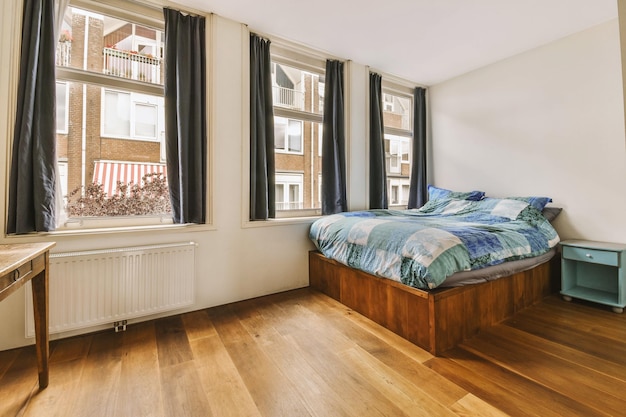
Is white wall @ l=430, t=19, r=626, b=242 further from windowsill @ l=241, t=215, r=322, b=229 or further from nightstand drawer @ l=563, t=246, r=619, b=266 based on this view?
windowsill @ l=241, t=215, r=322, b=229

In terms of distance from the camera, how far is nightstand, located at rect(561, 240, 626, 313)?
7.31 feet

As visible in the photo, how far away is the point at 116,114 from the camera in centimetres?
218

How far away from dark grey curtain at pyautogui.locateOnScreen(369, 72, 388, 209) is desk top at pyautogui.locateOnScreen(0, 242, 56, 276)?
2932 mm

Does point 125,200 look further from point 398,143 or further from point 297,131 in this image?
point 398,143

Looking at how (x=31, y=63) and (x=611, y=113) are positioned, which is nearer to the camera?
(x=31, y=63)

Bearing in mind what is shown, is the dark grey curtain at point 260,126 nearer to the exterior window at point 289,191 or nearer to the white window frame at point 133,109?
the exterior window at point 289,191

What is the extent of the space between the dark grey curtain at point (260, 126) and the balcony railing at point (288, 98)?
0.82 ft

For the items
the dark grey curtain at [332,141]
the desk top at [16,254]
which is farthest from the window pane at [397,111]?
the desk top at [16,254]

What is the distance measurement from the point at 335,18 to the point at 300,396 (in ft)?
9.14

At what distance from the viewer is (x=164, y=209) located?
2348 mm

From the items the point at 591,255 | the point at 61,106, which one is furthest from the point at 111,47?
the point at 591,255

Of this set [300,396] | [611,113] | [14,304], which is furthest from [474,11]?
[14,304]

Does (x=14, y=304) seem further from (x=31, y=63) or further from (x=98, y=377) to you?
(x=31, y=63)

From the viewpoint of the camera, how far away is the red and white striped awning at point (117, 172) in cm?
213
